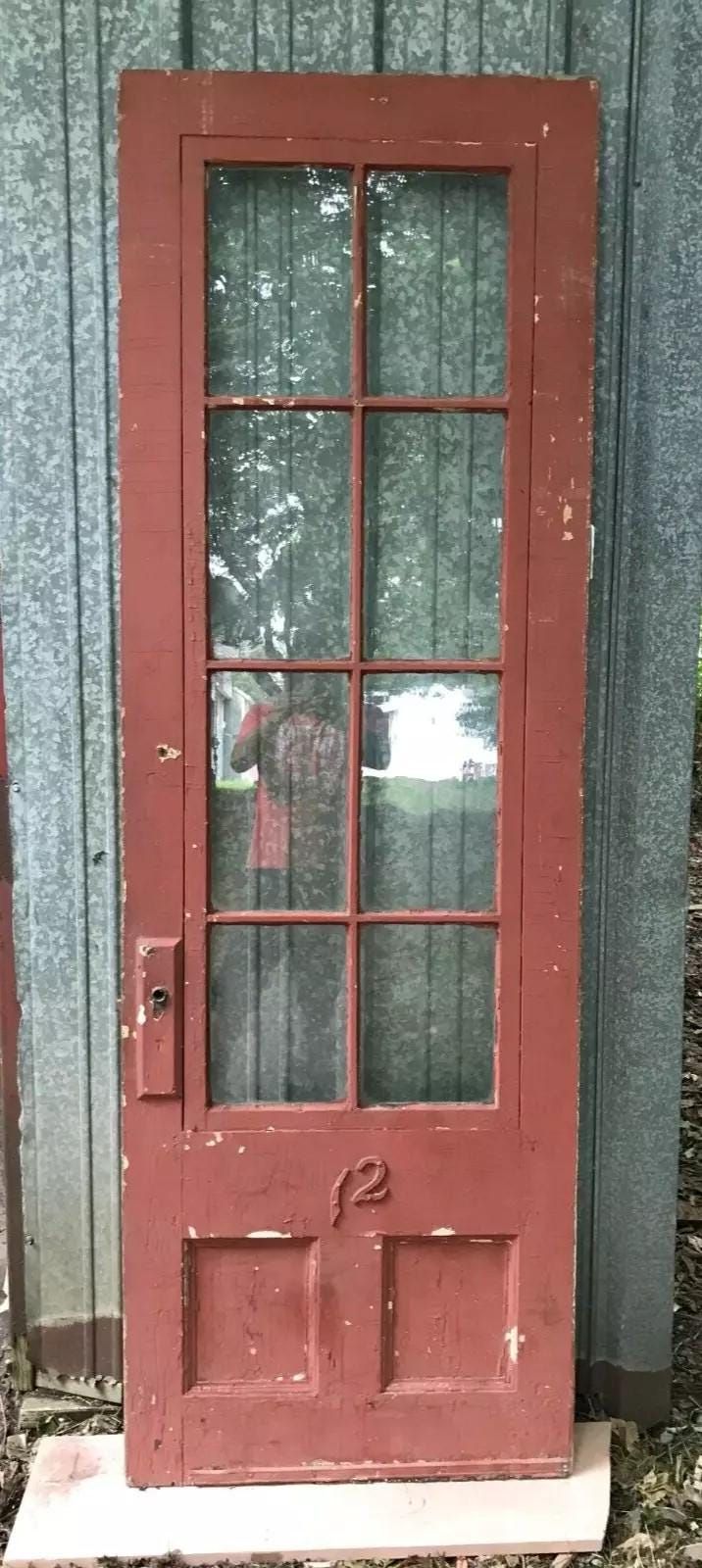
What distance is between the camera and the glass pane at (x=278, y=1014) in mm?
2252

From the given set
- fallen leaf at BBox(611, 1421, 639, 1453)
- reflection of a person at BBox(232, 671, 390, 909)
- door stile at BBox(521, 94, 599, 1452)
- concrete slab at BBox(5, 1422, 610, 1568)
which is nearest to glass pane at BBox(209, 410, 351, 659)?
reflection of a person at BBox(232, 671, 390, 909)

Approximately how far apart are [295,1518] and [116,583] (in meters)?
1.91

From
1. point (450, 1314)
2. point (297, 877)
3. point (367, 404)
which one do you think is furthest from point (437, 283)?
point (450, 1314)

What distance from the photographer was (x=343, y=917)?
222cm

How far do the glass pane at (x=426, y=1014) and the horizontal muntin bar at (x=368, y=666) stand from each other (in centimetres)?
53

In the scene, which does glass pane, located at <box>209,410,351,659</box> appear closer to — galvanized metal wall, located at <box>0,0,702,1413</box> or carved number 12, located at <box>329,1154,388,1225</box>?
galvanized metal wall, located at <box>0,0,702,1413</box>

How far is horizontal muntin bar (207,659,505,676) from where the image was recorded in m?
2.17

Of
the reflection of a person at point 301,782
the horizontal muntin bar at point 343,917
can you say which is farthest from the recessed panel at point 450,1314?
the reflection of a person at point 301,782

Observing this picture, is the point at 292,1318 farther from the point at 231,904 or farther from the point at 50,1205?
the point at 231,904

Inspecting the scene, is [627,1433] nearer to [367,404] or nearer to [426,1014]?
[426,1014]

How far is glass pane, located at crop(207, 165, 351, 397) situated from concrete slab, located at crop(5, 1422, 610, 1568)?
2.22m

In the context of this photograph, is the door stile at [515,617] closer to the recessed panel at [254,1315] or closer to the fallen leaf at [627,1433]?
the recessed panel at [254,1315]

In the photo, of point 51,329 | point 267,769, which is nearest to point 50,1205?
point 267,769

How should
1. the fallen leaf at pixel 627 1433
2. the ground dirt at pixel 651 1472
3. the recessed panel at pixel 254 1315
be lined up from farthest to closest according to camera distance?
the fallen leaf at pixel 627 1433, the recessed panel at pixel 254 1315, the ground dirt at pixel 651 1472
